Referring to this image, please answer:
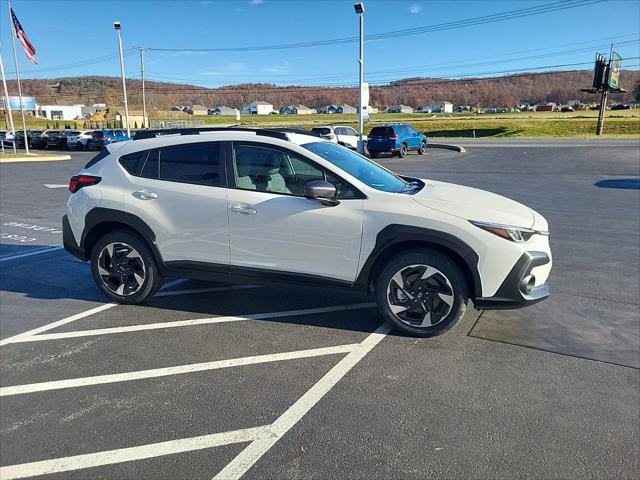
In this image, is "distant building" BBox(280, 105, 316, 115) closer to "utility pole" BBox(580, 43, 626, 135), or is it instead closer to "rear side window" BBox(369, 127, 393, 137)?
"utility pole" BBox(580, 43, 626, 135)

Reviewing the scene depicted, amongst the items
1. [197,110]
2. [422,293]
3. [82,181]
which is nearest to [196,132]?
[82,181]

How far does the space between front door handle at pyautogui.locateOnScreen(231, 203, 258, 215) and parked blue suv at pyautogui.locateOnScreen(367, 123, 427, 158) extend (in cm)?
2300

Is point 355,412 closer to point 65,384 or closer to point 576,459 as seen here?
point 576,459

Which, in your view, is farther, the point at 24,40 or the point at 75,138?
the point at 75,138

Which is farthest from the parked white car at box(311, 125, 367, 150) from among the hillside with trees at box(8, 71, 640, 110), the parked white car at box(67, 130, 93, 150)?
the hillside with trees at box(8, 71, 640, 110)

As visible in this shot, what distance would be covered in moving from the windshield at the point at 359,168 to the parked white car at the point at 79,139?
37.0 metres

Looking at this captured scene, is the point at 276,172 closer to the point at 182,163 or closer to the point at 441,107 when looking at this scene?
the point at 182,163

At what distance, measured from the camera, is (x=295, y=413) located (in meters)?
3.12

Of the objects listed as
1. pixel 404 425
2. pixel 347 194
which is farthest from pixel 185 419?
pixel 347 194

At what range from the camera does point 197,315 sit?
4.81 m

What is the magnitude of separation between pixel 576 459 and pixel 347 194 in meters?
2.52

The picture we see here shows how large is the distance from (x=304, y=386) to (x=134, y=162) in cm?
296

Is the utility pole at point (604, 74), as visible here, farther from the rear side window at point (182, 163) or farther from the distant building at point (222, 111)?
the distant building at point (222, 111)

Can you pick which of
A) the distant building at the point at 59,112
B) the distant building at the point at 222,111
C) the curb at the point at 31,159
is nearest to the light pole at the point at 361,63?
the curb at the point at 31,159
